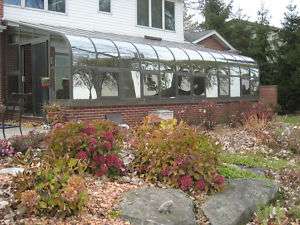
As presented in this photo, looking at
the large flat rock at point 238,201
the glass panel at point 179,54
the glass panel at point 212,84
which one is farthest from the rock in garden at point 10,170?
the glass panel at point 212,84

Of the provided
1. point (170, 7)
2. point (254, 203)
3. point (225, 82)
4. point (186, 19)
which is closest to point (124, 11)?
point (170, 7)

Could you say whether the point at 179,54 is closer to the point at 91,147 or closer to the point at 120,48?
the point at 120,48

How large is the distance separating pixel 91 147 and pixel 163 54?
38.1 ft

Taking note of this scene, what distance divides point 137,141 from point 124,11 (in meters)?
14.2

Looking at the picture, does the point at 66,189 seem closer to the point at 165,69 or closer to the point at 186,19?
the point at 165,69

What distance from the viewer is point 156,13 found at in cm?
2370

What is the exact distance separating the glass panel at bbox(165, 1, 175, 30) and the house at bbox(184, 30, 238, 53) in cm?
366

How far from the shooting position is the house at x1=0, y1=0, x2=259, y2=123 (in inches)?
601

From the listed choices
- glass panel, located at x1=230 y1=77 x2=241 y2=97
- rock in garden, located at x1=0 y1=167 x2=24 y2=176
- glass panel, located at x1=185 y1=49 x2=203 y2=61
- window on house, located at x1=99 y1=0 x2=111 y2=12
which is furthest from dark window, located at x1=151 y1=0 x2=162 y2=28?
rock in garden, located at x1=0 y1=167 x2=24 y2=176

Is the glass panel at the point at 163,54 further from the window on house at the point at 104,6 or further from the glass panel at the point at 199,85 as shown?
the window on house at the point at 104,6

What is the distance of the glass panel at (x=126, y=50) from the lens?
1678 cm

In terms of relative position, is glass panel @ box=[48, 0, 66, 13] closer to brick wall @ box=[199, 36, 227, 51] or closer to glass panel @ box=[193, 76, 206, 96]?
glass panel @ box=[193, 76, 206, 96]

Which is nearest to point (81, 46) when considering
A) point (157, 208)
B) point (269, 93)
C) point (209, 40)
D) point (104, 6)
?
point (104, 6)

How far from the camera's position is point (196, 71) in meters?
20.1
